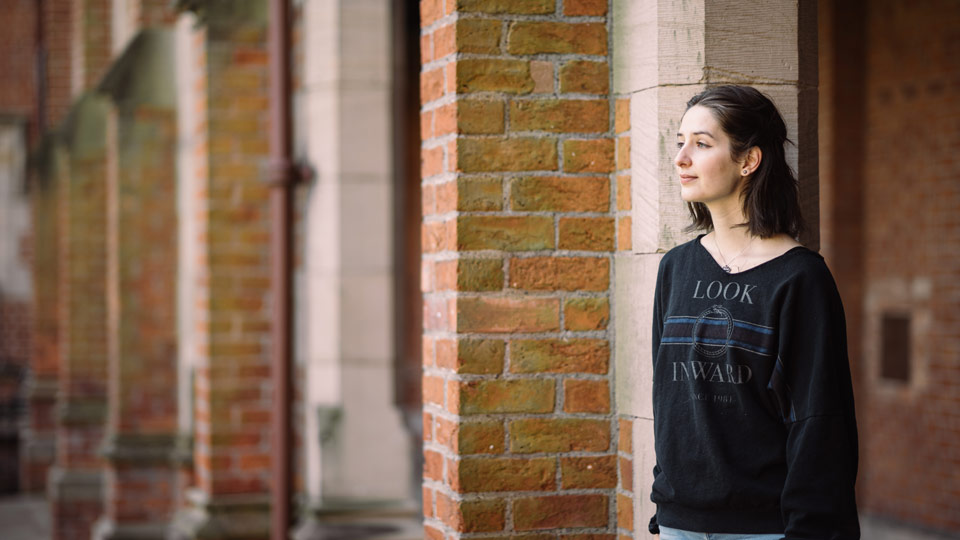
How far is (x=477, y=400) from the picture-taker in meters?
2.70

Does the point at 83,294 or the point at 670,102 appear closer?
the point at 670,102

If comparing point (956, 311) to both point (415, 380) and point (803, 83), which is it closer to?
point (803, 83)

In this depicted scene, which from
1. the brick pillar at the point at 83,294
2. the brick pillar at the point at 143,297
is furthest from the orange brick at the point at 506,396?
the brick pillar at the point at 83,294

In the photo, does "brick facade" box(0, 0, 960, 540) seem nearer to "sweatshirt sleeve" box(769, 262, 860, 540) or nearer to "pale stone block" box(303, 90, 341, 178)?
"pale stone block" box(303, 90, 341, 178)

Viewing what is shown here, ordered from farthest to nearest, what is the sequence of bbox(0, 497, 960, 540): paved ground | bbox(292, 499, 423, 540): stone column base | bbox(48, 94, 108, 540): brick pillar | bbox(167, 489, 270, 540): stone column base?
bbox(48, 94, 108, 540): brick pillar, bbox(0, 497, 960, 540): paved ground, bbox(167, 489, 270, 540): stone column base, bbox(292, 499, 423, 540): stone column base

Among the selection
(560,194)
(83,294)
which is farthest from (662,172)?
(83,294)

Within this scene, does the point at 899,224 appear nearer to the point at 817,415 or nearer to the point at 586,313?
the point at 586,313

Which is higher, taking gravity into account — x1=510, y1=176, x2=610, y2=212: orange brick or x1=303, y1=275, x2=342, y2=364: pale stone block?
x1=510, y1=176, x2=610, y2=212: orange brick

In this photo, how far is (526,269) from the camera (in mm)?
2723

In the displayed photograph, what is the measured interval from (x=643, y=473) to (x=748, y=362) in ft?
2.37

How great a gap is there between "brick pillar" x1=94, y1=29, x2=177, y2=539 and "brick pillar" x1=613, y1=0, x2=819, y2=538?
554 centimetres

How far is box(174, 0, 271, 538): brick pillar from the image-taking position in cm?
573

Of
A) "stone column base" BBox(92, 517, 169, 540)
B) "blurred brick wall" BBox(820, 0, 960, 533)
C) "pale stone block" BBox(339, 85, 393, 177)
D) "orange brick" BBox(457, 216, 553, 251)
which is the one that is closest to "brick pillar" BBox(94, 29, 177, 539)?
"stone column base" BBox(92, 517, 169, 540)

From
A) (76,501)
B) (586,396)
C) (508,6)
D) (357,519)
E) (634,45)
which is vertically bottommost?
(76,501)
